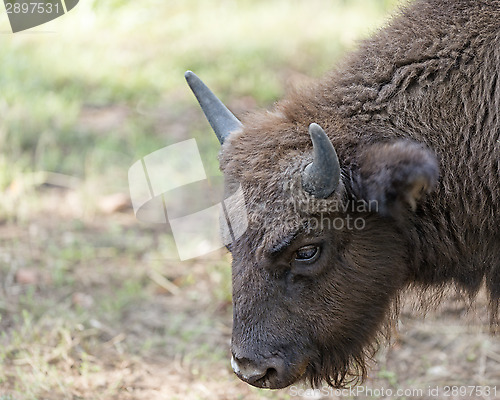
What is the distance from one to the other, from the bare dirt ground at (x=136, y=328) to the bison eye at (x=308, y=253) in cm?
112

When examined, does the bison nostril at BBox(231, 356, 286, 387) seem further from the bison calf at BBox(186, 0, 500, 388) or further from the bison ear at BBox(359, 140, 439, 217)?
the bison ear at BBox(359, 140, 439, 217)

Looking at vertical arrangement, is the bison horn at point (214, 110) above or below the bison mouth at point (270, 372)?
above

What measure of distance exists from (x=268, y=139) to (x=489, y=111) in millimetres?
1246

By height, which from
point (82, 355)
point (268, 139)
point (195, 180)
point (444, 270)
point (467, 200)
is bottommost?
point (195, 180)

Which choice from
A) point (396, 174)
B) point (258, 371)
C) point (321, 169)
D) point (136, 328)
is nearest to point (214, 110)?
point (321, 169)

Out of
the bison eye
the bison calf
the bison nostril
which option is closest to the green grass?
the bison calf

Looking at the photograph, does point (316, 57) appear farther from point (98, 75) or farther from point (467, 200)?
point (467, 200)

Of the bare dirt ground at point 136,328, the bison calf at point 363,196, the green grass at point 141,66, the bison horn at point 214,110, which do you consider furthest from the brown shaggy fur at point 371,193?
the green grass at point 141,66

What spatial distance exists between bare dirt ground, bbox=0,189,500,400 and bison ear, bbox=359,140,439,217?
3.78ft

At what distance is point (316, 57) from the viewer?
10.6 m

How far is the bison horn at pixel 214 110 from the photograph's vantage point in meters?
4.08

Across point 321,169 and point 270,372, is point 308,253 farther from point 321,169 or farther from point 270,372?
point 270,372

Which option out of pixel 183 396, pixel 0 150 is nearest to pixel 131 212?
pixel 0 150

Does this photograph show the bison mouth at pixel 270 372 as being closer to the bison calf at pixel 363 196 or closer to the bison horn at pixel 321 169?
the bison calf at pixel 363 196
